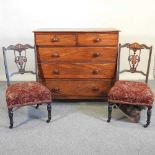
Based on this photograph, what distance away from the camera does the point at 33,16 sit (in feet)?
12.7

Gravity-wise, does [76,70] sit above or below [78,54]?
below

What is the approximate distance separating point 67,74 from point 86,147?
1089 mm

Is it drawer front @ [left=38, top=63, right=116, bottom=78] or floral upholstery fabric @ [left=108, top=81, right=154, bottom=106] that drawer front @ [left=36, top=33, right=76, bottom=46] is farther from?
floral upholstery fabric @ [left=108, top=81, right=154, bottom=106]

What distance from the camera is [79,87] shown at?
311 centimetres

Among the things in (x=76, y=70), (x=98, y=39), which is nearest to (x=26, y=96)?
(x=76, y=70)

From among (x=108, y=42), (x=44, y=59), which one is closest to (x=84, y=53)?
(x=108, y=42)

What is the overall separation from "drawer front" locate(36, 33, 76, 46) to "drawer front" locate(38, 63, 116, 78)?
269 millimetres

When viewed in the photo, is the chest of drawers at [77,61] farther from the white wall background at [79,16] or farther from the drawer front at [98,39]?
the white wall background at [79,16]

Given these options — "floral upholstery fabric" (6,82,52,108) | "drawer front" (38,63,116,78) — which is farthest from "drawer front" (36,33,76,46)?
"floral upholstery fabric" (6,82,52,108)

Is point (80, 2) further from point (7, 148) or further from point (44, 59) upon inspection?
point (7, 148)

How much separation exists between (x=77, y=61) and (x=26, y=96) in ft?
2.66

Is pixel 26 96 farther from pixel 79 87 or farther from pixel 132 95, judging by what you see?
pixel 132 95

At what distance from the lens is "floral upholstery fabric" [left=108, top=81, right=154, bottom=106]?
2.54m

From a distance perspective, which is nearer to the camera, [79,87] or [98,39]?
[98,39]
